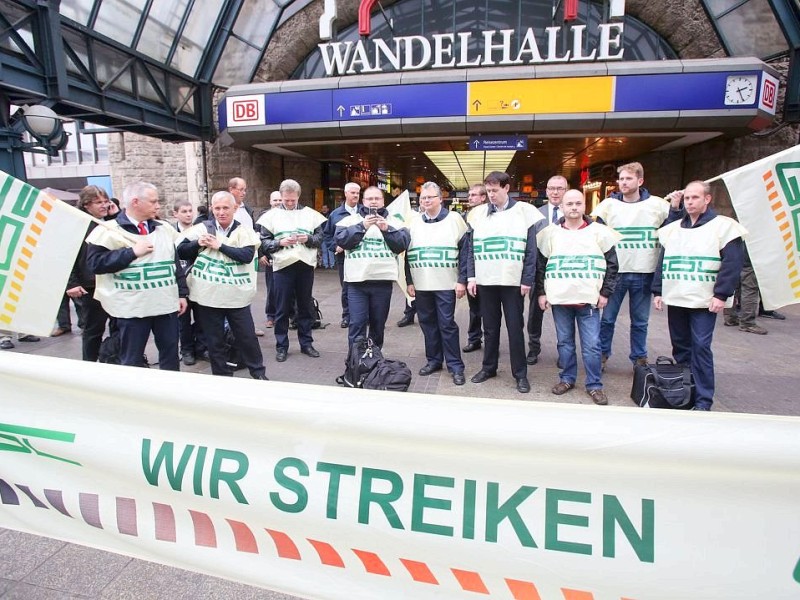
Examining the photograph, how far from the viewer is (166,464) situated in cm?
174

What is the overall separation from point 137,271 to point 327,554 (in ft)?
10.2

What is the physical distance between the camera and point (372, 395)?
1644mm

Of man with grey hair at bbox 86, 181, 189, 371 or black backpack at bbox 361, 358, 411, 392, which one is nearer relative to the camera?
man with grey hair at bbox 86, 181, 189, 371

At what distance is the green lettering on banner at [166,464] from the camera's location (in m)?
1.72

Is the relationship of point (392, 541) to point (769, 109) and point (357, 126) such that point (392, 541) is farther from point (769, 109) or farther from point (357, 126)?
point (769, 109)

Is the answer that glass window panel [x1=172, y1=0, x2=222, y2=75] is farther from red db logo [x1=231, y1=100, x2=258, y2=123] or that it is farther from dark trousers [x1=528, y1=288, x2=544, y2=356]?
dark trousers [x1=528, y1=288, x2=544, y2=356]

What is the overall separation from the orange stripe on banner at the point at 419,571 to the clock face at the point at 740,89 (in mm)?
11494

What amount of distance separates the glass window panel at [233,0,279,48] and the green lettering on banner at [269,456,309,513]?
14.4 metres

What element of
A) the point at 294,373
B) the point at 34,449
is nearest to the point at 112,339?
the point at 294,373

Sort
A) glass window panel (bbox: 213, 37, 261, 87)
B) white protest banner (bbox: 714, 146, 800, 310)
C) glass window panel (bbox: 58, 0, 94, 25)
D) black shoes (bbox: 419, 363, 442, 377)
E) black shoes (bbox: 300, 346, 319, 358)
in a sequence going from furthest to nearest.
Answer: glass window panel (bbox: 213, 37, 261, 87) → glass window panel (bbox: 58, 0, 94, 25) → black shoes (bbox: 300, 346, 319, 358) → black shoes (bbox: 419, 363, 442, 377) → white protest banner (bbox: 714, 146, 800, 310)

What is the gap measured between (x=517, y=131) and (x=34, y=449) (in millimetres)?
10773

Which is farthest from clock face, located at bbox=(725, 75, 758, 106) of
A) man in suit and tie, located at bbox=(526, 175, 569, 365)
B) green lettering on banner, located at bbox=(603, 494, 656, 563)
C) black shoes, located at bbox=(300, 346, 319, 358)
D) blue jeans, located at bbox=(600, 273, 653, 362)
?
green lettering on banner, located at bbox=(603, 494, 656, 563)

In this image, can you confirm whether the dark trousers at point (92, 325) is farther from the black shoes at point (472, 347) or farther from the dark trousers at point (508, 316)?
the black shoes at point (472, 347)

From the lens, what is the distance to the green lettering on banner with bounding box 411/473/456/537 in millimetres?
1498
